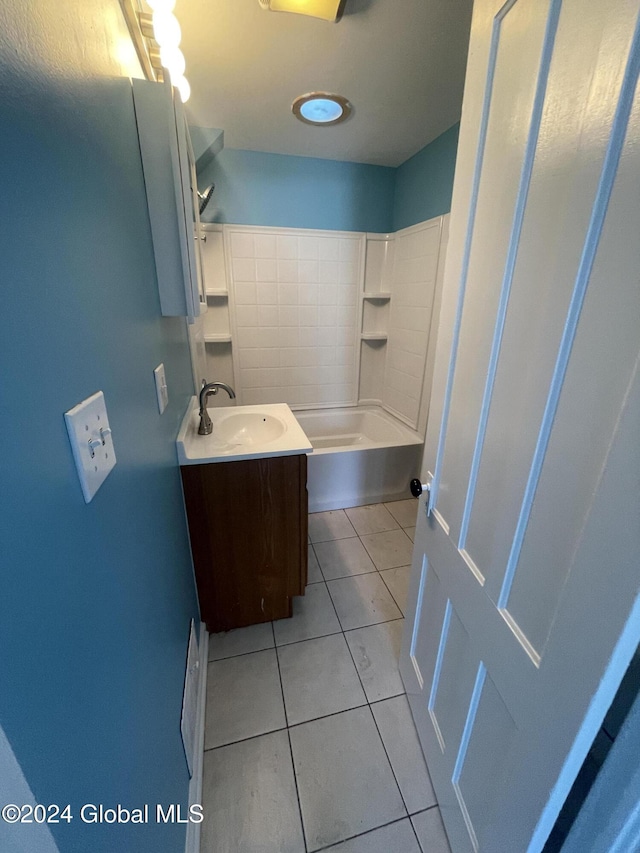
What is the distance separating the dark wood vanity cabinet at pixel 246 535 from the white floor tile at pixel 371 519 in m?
0.83

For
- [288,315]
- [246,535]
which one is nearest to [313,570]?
[246,535]

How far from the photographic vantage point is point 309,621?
162 cm

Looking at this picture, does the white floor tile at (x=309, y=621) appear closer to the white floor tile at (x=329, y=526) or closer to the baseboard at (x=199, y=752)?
the baseboard at (x=199, y=752)

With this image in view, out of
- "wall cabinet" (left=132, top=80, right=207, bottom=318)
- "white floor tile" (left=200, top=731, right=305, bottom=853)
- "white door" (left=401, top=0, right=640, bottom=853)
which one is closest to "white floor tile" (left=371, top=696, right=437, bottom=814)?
"white door" (left=401, top=0, right=640, bottom=853)

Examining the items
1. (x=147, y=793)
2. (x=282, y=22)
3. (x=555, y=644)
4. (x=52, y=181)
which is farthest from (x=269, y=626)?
(x=282, y=22)

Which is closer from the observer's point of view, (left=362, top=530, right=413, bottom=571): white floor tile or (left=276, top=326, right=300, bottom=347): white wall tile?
(left=362, top=530, right=413, bottom=571): white floor tile

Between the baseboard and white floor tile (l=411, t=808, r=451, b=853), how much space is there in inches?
24.4

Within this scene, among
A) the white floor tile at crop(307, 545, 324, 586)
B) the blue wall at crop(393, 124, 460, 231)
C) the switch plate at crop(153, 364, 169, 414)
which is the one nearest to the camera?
the switch plate at crop(153, 364, 169, 414)

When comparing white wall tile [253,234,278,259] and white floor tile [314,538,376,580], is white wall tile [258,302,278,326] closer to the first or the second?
white wall tile [253,234,278,259]

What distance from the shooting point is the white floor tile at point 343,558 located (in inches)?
75.6

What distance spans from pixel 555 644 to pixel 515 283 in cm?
63

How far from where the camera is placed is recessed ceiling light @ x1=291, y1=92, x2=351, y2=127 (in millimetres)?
1781

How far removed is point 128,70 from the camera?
779mm

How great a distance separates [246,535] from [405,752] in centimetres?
92
